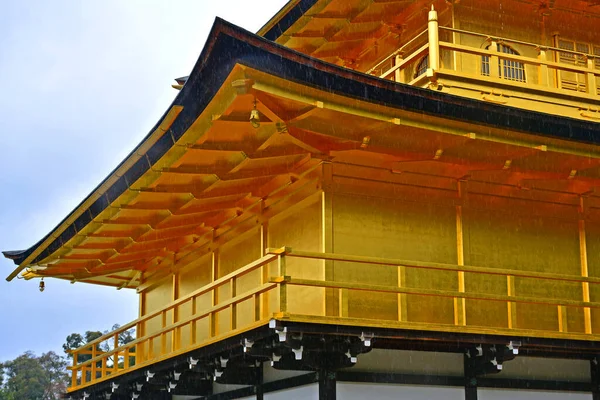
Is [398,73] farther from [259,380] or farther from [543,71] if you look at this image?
[259,380]

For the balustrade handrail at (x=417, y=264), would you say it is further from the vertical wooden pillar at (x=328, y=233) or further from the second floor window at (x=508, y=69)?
the second floor window at (x=508, y=69)

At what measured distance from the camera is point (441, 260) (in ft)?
44.6

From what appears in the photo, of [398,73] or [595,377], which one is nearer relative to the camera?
[595,377]

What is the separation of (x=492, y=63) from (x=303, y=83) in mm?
5038

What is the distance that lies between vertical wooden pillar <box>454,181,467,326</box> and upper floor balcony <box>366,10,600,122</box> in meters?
1.84

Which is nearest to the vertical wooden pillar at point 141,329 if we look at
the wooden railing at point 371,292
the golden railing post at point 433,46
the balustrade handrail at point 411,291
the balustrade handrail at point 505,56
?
the wooden railing at point 371,292

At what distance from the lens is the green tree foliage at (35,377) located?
7093cm

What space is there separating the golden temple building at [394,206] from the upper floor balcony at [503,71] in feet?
0.11

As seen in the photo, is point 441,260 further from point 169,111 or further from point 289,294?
point 169,111

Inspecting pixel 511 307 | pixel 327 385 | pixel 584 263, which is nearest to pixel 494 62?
pixel 584 263

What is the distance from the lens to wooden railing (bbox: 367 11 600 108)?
47.1 ft

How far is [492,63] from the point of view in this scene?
585 inches

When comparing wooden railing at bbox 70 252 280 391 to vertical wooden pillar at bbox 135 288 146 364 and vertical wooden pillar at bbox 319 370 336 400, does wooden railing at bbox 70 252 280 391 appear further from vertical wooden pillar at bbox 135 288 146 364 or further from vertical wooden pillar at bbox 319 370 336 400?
vertical wooden pillar at bbox 319 370 336 400

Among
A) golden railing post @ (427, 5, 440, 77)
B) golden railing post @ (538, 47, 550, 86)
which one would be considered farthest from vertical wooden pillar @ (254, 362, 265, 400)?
golden railing post @ (538, 47, 550, 86)
